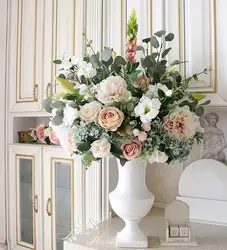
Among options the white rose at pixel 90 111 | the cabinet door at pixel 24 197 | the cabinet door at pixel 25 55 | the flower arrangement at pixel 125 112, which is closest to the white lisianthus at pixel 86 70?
the flower arrangement at pixel 125 112

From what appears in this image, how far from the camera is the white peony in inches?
46.2

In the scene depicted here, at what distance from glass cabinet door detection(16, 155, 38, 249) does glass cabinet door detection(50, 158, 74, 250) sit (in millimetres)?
195

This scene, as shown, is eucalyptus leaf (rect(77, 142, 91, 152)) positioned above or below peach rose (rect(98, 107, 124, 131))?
below

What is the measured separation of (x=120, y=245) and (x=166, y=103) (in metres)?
0.58

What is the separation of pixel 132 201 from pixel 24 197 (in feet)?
3.25

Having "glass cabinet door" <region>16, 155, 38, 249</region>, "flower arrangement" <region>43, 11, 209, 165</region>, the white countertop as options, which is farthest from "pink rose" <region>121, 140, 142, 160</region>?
"glass cabinet door" <region>16, 155, 38, 249</region>

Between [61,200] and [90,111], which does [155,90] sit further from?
[61,200]

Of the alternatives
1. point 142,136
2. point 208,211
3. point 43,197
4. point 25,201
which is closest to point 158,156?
point 142,136

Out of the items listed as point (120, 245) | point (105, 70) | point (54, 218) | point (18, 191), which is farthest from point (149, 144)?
point (18, 191)

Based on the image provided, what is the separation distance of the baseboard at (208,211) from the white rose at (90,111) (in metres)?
0.77

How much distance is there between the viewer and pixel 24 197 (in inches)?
82.4

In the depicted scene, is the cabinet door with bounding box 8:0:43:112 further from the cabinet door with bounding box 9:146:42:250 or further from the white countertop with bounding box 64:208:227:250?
the white countertop with bounding box 64:208:227:250

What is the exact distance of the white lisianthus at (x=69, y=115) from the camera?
1204mm

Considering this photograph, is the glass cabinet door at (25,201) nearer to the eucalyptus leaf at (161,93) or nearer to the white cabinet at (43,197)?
the white cabinet at (43,197)
